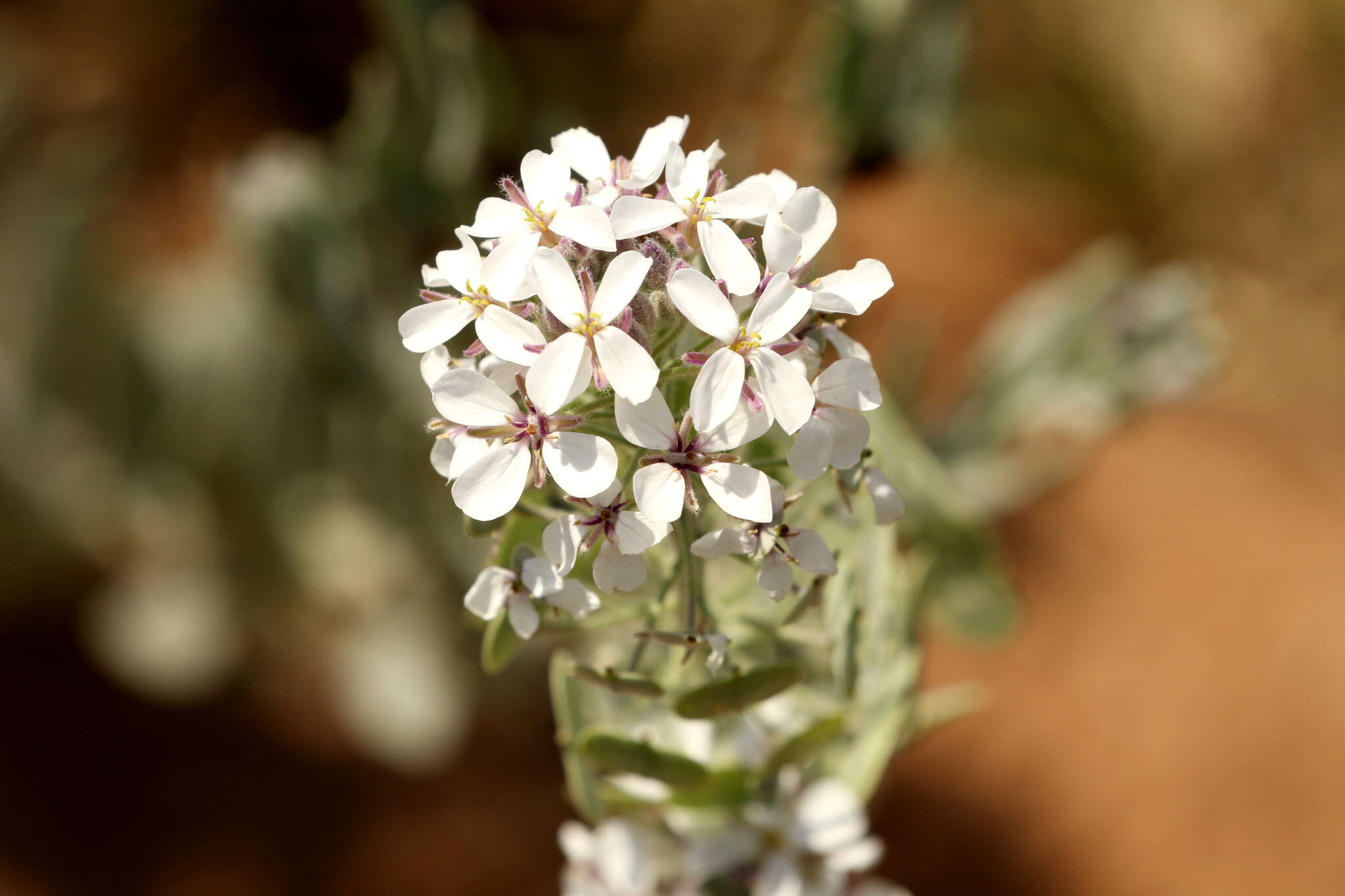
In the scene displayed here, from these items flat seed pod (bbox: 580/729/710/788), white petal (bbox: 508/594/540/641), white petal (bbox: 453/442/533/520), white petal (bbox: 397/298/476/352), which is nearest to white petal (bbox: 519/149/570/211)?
white petal (bbox: 397/298/476/352)

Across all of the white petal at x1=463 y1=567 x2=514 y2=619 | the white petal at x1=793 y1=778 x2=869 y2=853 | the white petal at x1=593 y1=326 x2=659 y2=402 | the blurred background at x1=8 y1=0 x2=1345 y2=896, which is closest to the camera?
the white petal at x1=593 y1=326 x2=659 y2=402

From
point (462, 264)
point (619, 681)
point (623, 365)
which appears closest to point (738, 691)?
point (619, 681)

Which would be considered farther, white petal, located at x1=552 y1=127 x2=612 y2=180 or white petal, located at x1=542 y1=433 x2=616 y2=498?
white petal, located at x1=552 y1=127 x2=612 y2=180

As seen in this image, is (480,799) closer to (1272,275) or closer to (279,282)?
(279,282)

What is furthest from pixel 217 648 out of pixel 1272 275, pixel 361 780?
pixel 1272 275

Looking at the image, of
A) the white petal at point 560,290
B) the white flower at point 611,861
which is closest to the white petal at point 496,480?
the white petal at point 560,290

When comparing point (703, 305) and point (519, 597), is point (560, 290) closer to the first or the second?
point (703, 305)

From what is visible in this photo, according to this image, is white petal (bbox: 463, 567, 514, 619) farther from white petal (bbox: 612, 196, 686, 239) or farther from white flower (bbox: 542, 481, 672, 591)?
white petal (bbox: 612, 196, 686, 239)
